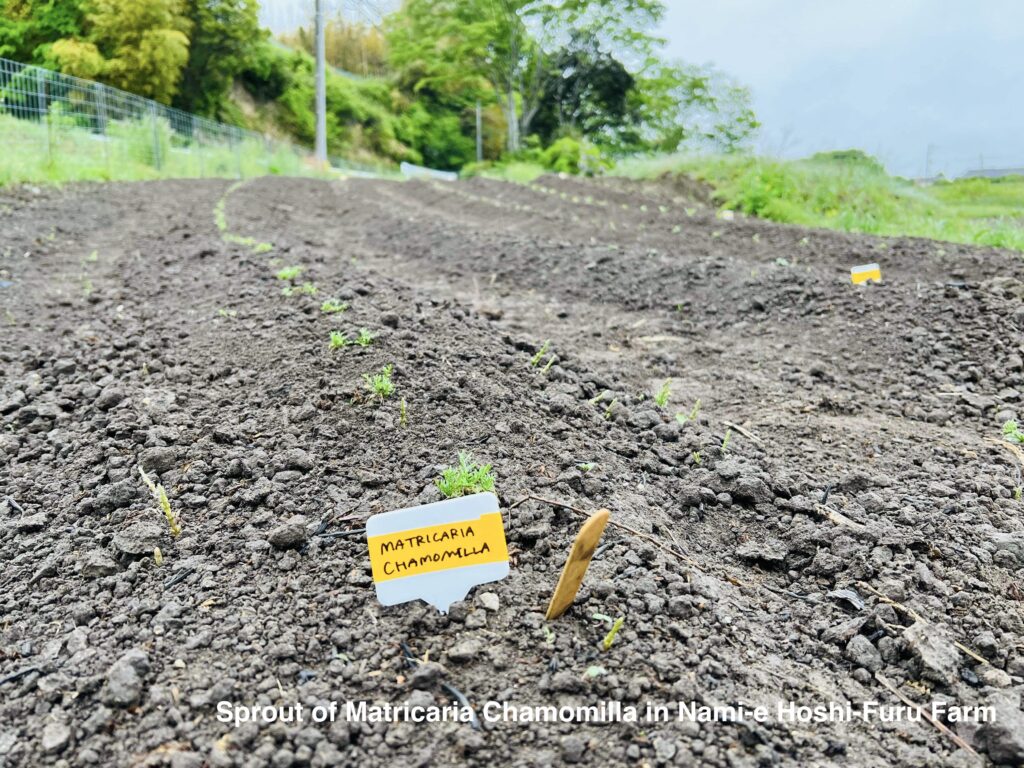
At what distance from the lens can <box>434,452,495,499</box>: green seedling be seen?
201 centimetres

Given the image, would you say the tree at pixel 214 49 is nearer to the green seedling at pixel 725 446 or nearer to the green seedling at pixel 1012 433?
the green seedling at pixel 725 446

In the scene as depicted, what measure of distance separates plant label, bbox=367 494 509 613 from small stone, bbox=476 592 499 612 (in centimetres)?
7

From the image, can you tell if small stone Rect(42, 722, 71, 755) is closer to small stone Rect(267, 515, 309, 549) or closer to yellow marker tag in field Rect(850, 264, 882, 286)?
small stone Rect(267, 515, 309, 549)

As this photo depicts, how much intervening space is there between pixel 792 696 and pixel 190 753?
128 centimetres

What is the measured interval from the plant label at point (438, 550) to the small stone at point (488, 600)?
→ 66 mm

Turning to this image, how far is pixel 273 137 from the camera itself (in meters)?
27.7

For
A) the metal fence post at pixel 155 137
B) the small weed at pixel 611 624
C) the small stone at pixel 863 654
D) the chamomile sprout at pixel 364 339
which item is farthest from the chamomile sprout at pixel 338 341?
the metal fence post at pixel 155 137

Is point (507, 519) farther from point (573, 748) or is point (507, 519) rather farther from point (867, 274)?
point (867, 274)

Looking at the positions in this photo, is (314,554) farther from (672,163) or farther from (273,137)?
(273,137)

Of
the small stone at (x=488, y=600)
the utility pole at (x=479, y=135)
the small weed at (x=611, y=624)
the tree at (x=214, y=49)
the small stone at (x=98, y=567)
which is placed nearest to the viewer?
the small weed at (x=611, y=624)

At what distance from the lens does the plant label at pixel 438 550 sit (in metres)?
1.59

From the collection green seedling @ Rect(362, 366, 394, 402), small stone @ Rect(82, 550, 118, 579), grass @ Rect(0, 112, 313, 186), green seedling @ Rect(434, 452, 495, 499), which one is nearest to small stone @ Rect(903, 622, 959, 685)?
green seedling @ Rect(434, 452, 495, 499)

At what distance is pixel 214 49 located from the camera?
51.2ft

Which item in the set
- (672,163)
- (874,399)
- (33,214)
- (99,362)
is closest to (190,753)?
(99,362)
